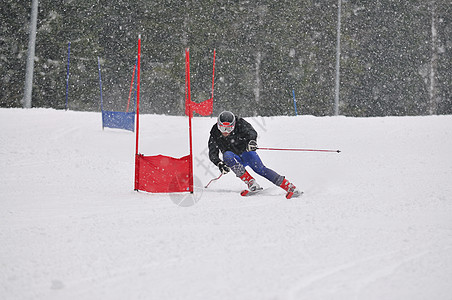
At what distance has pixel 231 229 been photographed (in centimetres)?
402

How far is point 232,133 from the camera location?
645cm

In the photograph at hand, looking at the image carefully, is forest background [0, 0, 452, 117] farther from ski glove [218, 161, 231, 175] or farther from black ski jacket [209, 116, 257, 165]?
ski glove [218, 161, 231, 175]

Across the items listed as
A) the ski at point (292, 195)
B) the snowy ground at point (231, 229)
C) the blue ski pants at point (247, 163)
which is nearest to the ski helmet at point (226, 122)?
the blue ski pants at point (247, 163)

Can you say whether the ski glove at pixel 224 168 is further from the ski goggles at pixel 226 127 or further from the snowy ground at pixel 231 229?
the ski goggles at pixel 226 127

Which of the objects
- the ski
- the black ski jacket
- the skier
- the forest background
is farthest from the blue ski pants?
the forest background

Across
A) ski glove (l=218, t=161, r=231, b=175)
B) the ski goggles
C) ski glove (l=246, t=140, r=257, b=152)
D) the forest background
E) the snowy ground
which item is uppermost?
the forest background

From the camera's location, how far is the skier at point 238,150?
6.13 metres

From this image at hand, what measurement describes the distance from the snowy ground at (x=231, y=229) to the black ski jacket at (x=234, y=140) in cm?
57

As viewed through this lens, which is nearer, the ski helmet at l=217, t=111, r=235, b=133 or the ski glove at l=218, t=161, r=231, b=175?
the ski glove at l=218, t=161, r=231, b=175

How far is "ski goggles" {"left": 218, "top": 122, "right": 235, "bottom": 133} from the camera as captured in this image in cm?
622

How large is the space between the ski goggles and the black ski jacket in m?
0.17

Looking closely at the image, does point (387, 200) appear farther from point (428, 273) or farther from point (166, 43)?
point (166, 43)

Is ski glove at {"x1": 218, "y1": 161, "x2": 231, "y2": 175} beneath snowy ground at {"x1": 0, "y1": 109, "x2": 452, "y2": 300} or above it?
above

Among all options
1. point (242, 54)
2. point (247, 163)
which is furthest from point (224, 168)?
point (242, 54)
